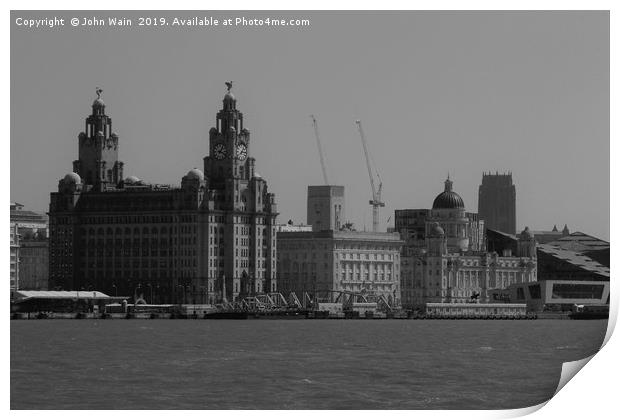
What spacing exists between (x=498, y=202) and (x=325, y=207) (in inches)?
753

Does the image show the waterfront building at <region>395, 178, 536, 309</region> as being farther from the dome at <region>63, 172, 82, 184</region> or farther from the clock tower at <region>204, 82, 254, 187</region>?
the dome at <region>63, 172, 82, 184</region>

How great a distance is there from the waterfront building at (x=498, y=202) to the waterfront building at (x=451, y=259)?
90.3 inches

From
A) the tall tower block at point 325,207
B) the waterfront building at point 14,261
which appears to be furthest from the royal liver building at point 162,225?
the tall tower block at point 325,207

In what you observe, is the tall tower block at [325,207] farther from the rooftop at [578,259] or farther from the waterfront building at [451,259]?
the rooftop at [578,259]

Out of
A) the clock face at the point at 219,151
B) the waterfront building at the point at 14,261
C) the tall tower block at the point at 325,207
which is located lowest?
the waterfront building at the point at 14,261

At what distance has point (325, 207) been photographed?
12938cm

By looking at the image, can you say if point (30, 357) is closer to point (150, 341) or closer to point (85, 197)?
point (150, 341)

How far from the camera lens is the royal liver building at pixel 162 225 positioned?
111 meters

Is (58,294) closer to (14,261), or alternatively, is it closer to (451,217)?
(14,261)

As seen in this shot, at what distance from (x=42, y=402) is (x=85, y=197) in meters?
80.6

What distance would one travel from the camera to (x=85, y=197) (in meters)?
114

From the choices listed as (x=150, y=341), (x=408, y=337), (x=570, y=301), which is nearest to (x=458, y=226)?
(x=570, y=301)

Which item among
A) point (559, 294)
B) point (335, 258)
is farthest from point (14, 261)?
point (559, 294)

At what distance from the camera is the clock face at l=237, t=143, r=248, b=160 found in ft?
376
